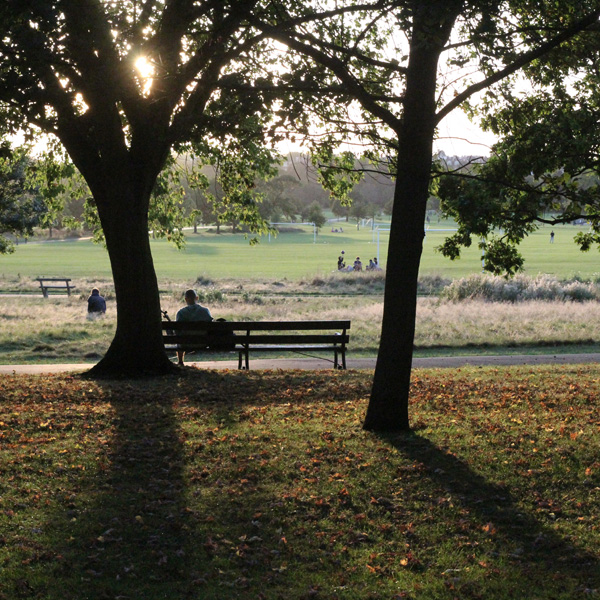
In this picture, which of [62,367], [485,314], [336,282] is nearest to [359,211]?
[336,282]

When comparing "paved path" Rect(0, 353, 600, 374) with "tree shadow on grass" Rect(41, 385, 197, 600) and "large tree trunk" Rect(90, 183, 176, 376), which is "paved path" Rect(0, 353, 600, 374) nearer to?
"large tree trunk" Rect(90, 183, 176, 376)

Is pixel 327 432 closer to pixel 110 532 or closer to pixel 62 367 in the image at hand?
pixel 110 532

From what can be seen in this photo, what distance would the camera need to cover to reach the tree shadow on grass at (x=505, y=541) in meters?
4.81

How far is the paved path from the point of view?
→ 1589 cm

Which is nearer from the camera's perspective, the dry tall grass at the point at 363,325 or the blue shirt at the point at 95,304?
the dry tall grass at the point at 363,325

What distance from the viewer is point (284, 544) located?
5.43m

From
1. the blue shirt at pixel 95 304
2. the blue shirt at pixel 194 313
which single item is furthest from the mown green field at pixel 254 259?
the blue shirt at pixel 194 313

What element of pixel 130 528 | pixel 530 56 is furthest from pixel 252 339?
pixel 130 528

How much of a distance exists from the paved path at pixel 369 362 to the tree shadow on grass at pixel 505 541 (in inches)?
353

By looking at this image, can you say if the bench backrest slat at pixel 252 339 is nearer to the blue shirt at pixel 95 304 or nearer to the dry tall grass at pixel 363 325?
the dry tall grass at pixel 363 325

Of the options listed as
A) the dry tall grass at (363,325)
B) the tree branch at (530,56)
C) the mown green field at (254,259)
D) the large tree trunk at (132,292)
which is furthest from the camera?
the mown green field at (254,259)

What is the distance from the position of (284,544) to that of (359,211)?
154m

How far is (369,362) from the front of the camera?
16.7 metres

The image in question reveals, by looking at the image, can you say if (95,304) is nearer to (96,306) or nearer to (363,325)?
(96,306)
